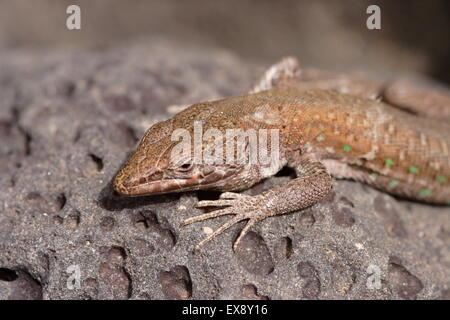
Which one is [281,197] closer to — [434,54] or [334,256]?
[334,256]

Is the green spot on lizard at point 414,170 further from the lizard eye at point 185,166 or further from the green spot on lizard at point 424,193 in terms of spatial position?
the lizard eye at point 185,166

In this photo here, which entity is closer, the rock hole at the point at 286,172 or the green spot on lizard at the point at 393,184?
the rock hole at the point at 286,172

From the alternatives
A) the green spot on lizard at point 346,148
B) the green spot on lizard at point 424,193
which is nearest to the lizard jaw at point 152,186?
the green spot on lizard at point 346,148

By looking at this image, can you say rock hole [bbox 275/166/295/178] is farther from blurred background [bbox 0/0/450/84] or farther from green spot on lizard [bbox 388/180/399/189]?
blurred background [bbox 0/0/450/84]

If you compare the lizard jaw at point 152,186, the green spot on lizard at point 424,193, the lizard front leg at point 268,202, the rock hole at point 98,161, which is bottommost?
the green spot on lizard at point 424,193

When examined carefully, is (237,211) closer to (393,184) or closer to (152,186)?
(152,186)

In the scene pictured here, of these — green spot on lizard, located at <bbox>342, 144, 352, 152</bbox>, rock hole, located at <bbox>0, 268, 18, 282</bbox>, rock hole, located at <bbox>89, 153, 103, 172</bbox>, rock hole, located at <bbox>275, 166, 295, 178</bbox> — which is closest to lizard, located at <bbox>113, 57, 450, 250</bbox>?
green spot on lizard, located at <bbox>342, 144, 352, 152</bbox>

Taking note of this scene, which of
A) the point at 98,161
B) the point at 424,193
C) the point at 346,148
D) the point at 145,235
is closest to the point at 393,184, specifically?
the point at 424,193
